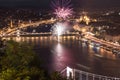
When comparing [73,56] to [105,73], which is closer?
[105,73]

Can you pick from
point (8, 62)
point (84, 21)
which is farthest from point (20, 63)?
point (84, 21)

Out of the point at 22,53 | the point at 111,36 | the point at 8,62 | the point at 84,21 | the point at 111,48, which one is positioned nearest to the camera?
the point at 8,62

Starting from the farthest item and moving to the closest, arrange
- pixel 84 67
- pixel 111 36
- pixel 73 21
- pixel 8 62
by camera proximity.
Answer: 1. pixel 73 21
2. pixel 111 36
3. pixel 84 67
4. pixel 8 62

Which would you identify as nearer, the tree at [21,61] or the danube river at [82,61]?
the tree at [21,61]

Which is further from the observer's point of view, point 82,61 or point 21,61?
point 82,61

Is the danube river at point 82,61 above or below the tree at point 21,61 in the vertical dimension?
below

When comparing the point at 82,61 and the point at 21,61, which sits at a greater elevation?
the point at 21,61

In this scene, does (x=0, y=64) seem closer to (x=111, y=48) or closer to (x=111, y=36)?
(x=111, y=48)

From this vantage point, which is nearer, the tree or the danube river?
the tree

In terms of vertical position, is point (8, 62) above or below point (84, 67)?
above

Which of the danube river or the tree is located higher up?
the tree
